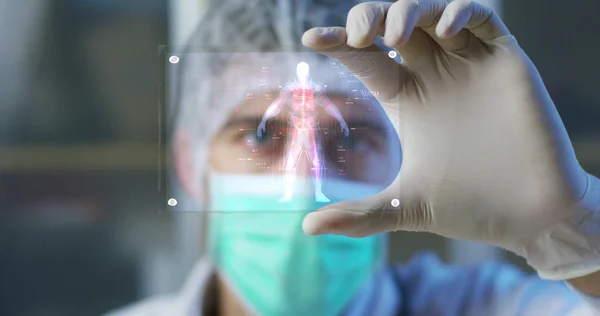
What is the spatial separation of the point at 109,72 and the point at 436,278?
0.98 meters

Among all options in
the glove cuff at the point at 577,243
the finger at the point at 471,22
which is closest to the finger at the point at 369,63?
the finger at the point at 471,22

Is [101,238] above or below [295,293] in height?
above

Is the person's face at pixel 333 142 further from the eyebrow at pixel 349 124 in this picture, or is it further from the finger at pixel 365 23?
the finger at pixel 365 23

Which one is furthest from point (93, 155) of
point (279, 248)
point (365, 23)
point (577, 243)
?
point (577, 243)

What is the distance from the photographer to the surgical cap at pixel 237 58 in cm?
135

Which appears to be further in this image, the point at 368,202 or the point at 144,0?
the point at 144,0

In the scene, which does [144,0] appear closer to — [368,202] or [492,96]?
[368,202]

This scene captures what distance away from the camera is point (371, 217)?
129 cm

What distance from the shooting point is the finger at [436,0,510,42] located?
1.20 meters

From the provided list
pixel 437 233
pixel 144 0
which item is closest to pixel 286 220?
pixel 437 233

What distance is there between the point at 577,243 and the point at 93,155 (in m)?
1.19

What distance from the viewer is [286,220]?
1368mm

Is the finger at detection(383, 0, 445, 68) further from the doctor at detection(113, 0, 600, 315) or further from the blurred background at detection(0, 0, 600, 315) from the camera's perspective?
the blurred background at detection(0, 0, 600, 315)

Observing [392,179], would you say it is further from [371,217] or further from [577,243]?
[577,243]
